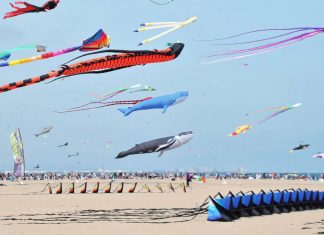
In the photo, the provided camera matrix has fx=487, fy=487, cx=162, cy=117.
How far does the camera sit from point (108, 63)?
53.4 feet

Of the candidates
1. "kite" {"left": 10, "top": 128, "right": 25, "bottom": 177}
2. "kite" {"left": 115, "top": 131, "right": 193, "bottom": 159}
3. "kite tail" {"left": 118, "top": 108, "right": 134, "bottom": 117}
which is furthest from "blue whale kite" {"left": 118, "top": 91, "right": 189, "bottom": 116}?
"kite" {"left": 10, "top": 128, "right": 25, "bottom": 177}

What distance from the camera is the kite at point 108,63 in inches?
553

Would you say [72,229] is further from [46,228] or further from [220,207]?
[220,207]

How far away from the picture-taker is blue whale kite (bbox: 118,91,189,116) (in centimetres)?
1969

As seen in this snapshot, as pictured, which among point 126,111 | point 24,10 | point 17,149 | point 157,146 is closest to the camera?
point 24,10

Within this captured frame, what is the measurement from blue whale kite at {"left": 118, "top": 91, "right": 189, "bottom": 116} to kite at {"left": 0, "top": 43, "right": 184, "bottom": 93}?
242cm

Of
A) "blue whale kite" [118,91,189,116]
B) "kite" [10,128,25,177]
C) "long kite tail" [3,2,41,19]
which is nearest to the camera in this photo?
"long kite tail" [3,2,41,19]

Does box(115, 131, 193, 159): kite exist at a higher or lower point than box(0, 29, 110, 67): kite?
lower

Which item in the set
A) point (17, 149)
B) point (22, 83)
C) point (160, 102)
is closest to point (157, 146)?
point (160, 102)

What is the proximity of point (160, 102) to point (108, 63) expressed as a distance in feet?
15.9

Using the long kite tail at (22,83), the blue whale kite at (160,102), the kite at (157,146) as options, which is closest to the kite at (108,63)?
the long kite tail at (22,83)

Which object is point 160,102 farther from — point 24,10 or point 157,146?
point 24,10

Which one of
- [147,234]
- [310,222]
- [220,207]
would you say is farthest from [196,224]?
[310,222]

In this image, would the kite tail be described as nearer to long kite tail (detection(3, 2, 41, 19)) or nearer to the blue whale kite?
the blue whale kite
